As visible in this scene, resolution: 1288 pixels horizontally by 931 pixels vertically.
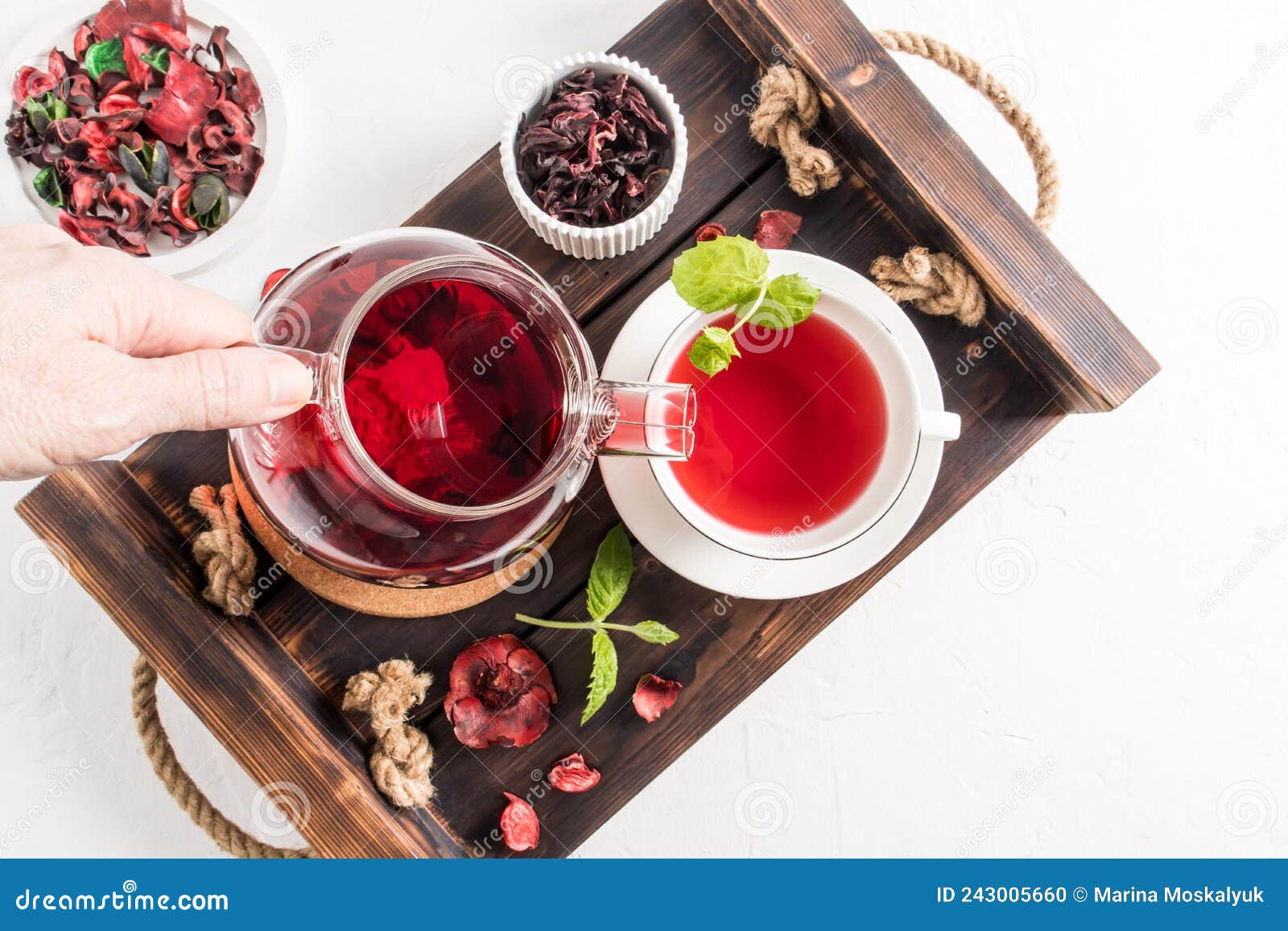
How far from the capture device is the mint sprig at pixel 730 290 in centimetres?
79

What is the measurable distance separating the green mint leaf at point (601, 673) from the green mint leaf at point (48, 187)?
37.4 inches

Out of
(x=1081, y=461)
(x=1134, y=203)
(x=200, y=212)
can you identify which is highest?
(x=200, y=212)

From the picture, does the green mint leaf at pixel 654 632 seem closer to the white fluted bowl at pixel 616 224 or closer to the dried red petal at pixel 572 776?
the dried red petal at pixel 572 776

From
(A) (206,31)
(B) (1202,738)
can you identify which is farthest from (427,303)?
(B) (1202,738)

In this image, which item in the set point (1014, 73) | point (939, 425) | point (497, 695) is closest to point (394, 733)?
point (497, 695)

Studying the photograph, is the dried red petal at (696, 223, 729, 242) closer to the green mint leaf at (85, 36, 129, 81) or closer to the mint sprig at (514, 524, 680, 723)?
the mint sprig at (514, 524, 680, 723)

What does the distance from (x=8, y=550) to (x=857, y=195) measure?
122 centimetres

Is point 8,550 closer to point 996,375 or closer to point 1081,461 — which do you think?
point 996,375

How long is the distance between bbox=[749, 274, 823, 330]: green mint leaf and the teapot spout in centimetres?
11

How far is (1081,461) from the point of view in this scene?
1.38m

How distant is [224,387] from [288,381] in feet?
0.15

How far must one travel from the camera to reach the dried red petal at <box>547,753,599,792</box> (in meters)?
0.99

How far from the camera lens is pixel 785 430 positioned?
34.4 inches

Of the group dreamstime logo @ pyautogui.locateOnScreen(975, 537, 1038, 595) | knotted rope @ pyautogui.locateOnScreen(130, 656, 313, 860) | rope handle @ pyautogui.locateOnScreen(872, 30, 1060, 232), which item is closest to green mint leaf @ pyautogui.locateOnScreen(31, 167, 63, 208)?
knotted rope @ pyautogui.locateOnScreen(130, 656, 313, 860)
